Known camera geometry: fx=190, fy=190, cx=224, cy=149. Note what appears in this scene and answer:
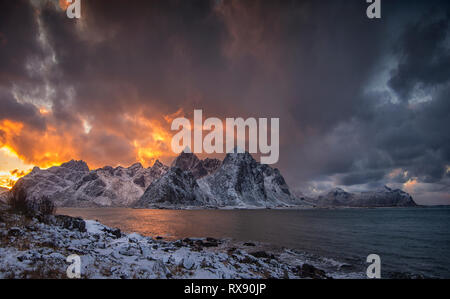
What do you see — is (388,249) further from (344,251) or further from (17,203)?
(17,203)

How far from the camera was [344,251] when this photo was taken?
28.1 meters

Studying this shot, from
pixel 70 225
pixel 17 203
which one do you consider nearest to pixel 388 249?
pixel 70 225
